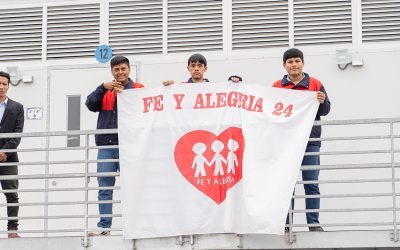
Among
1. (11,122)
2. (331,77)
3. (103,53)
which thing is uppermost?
(103,53)

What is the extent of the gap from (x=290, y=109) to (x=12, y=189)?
316 centimetres

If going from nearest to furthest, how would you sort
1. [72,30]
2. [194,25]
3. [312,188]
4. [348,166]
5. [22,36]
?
[348,166], [312,188], [194,25], [72,30], [22,36]

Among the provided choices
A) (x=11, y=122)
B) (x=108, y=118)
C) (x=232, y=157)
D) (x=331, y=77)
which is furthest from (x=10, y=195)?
(x=331, y=77)

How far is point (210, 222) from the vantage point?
26.3ft

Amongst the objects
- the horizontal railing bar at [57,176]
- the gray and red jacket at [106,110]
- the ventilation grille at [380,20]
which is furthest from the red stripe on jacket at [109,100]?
the ventilation grille at [380,20]

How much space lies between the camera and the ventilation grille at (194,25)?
406 inches

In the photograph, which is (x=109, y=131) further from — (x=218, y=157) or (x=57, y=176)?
(x=218, y=157)

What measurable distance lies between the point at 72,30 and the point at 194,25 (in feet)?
5.40

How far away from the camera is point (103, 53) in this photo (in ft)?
34.3

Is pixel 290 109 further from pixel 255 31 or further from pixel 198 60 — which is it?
pixel 255 31

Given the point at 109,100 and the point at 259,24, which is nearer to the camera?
the point at 109,100

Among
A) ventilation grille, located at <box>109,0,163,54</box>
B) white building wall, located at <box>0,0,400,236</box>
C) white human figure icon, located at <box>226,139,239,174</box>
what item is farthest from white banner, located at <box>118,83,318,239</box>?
ventilation grille, located at <box>109,0,163,54</box>

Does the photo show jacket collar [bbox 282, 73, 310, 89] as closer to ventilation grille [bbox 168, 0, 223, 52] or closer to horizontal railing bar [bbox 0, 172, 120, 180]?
ventilation grille [bbox 168, 0, 223, 52]

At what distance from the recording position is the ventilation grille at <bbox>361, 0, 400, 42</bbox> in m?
9.93
